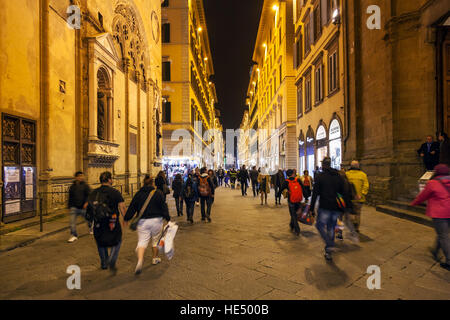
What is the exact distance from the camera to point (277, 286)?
4.31m

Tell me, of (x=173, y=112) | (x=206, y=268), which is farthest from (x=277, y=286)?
(x=173, y=112)

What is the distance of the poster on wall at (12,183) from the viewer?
862cm

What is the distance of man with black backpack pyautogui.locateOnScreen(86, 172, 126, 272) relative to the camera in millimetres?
4938

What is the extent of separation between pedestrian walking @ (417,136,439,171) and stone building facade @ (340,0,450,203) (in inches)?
28.5

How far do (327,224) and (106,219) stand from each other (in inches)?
151

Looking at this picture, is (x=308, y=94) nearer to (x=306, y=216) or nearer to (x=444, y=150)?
(x=444, y=150)

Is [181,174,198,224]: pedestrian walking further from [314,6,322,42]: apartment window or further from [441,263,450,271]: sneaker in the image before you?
[314,6,322,42]: apartment window

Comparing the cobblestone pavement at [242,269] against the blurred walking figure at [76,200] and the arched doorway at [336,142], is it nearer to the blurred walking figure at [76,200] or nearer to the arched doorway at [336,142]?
the blurred walking figure at [76,200]

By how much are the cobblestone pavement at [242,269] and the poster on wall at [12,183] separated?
7.76ft

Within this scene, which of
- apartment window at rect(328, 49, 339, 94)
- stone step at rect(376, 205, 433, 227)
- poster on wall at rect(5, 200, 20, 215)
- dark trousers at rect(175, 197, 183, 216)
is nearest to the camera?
stone step at rect(376, 205, 433, 227)

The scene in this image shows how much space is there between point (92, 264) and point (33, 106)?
6.68 meters

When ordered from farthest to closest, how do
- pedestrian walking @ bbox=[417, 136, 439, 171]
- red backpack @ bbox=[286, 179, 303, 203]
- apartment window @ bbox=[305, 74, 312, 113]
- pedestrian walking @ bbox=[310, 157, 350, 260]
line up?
apartment window @ bbox=[305, 74, 312, 113]
pedestrian walking @ bbox=[417, 136, 439, 171]
red backpack @ bbox=[286, 179, 303, 203]
pedestrian walking @ bbox=[310, 157, 350, 260]

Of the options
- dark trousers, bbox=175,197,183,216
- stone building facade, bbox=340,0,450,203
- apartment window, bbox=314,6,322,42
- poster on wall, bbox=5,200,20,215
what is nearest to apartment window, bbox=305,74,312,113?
apartment window, bbox=314,6,322,42

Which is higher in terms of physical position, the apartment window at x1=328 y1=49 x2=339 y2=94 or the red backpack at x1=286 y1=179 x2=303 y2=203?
the apartment window at x1=328 y1=49 x2=339 y2=94
